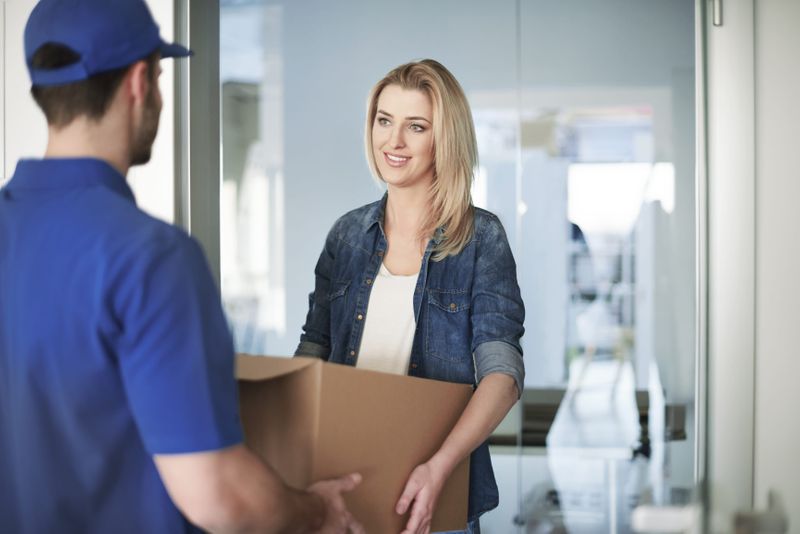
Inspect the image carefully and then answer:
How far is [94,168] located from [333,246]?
1.03 metres

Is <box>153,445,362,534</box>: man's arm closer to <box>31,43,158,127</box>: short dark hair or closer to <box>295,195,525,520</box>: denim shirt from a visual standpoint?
<box>31,43,158,127</box>: short dark hair

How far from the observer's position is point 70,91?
1.10 metres

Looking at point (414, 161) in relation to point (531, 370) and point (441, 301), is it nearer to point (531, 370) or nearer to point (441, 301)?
point (441, 301)

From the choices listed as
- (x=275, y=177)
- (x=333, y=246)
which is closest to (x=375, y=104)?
(x=333, y=246)

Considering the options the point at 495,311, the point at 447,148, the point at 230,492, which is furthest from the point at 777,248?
the point at 230,492

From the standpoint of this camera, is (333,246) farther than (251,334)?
No

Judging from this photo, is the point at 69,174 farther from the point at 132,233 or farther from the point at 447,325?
the point at 447,325

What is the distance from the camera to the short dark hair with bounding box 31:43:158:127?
3.61ft

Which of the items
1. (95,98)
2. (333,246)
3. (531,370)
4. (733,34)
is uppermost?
(733,34)

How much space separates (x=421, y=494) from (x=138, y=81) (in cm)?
82

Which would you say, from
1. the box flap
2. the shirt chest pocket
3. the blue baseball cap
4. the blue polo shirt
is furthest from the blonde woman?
the blue baseball cap

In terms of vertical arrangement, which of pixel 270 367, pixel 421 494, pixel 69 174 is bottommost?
pixel 421 494

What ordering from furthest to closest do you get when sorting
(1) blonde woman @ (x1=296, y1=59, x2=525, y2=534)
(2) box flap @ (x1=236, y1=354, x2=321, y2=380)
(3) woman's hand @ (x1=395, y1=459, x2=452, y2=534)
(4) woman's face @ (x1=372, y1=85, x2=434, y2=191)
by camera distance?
(4) woman's face @ (x1=372, y1=85, x2=434, y2=191) → (1) blonde woman @ (x1=296, y1=59, x2=525, y2=534) → (3) woman's hand @ (x1=395, y1=459, x2=452, y2=534) → (2) box flap @ (x1=236, y1=354, x2=321, y2=380)

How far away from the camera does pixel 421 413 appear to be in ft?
4.96
